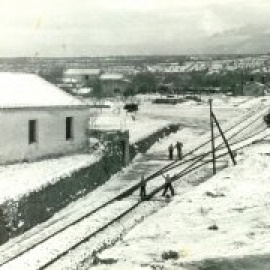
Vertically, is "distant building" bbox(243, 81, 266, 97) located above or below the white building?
above

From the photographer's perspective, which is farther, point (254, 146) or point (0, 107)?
point (254, 146)

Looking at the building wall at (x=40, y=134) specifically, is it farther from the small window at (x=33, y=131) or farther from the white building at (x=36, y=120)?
the small window at (x=33, y=131)

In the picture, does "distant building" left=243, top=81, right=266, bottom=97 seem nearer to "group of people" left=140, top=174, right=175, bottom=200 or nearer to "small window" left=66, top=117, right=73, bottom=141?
"small window" left=66, top=117, right=73, bottom=141

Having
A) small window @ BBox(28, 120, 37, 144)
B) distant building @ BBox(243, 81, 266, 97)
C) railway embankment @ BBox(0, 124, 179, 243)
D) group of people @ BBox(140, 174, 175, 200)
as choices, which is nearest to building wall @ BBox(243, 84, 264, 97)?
distant building @ BBox(243, 81, 266, 97)

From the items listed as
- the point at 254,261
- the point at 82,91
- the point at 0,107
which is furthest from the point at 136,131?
the point at 82,91

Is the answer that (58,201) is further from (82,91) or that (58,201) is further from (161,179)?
(82,91)

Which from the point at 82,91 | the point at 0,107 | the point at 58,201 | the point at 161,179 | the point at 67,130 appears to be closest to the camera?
the point at 58,201

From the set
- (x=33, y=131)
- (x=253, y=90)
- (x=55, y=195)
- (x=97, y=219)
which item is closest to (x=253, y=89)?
(x=253, y=90)

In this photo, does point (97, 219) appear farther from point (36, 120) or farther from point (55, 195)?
point (36, 120)
